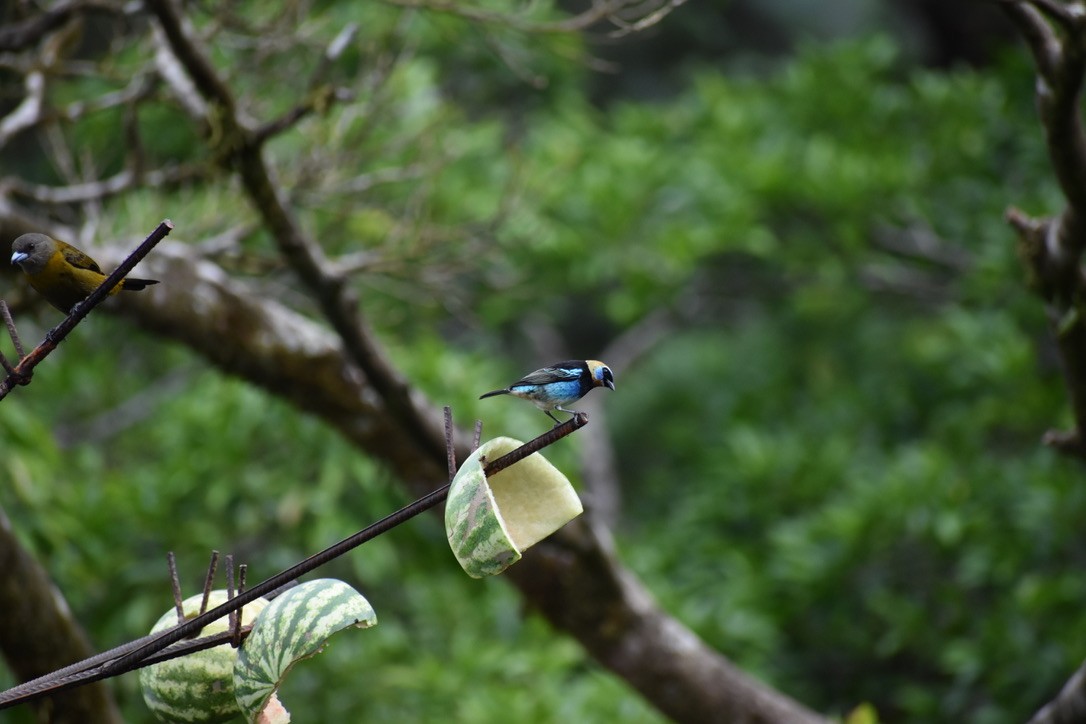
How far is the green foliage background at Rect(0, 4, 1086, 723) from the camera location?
11.7 ft

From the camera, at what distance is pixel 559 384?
106cm

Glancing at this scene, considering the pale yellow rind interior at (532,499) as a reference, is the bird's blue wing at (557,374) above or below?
above

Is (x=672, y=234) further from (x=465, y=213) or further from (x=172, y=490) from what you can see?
(x=172, y=490)

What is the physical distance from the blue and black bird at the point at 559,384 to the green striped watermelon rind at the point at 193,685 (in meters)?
0.34

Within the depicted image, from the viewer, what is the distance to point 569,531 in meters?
2.96

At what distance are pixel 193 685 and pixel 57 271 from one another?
0.44 meters

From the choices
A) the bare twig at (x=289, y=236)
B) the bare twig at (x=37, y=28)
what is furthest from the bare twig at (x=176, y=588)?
the bare twig at (x=37, y=28)

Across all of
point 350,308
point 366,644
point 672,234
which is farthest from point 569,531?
point 672,234

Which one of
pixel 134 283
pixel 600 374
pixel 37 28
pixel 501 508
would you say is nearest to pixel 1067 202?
pixel 600 374

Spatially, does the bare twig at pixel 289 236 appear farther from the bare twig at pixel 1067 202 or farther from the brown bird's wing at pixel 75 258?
the bare twig at pixel 1067 202

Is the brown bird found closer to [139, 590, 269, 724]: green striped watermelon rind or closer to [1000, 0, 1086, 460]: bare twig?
[139, 590, 269, 724]: green striped watermelon rind

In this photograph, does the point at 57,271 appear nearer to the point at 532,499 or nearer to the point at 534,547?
the point at 532,499

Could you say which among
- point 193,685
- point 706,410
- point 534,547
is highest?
point 193,685

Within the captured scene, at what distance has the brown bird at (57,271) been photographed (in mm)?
1129
